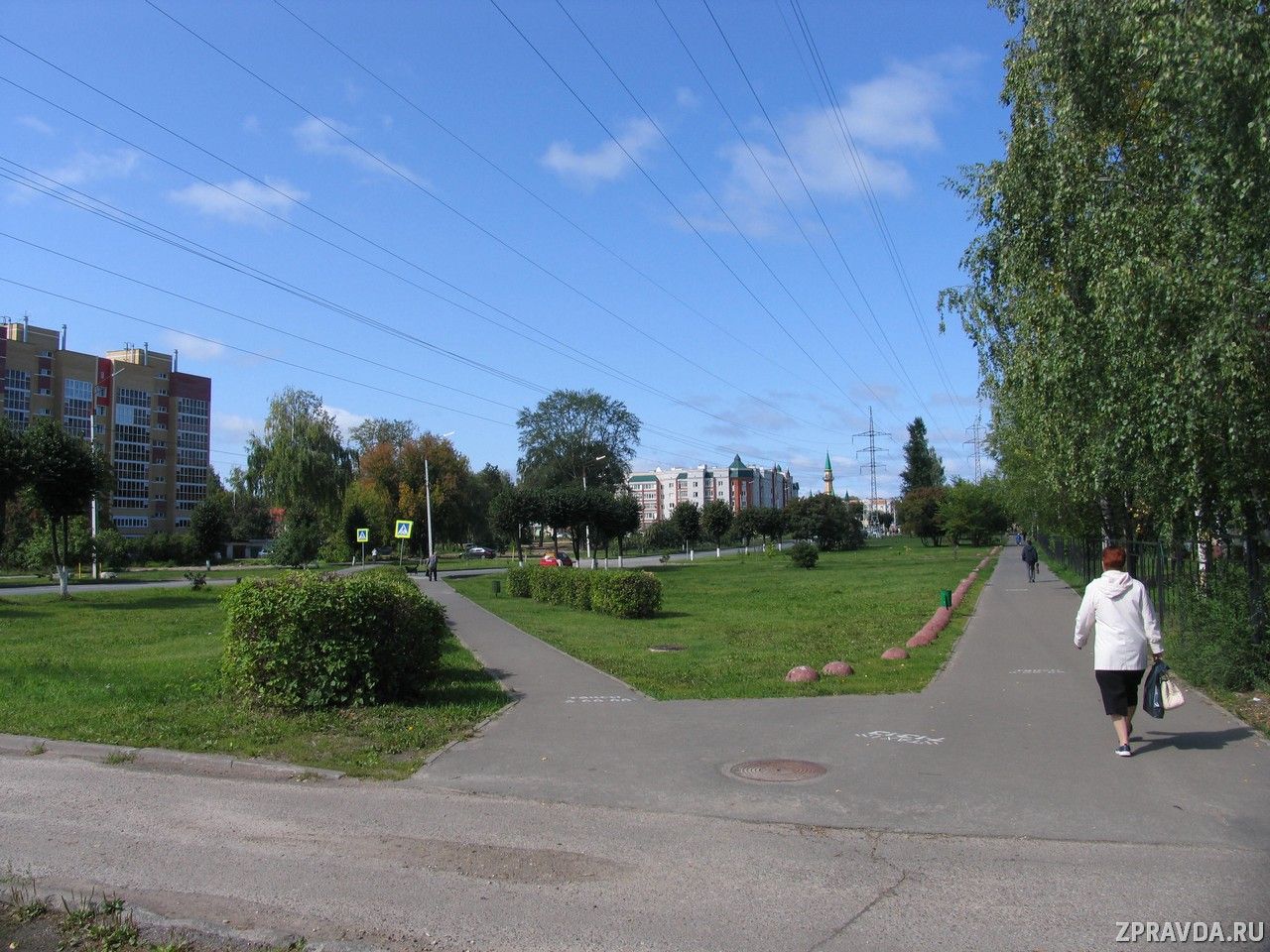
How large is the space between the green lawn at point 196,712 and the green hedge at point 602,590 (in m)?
8.03

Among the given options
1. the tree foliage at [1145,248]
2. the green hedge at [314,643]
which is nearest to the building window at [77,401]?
the green hedge at [314,643]

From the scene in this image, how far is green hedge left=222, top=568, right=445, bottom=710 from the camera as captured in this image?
9.86m

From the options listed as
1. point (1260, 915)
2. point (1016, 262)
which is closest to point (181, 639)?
point (1016, 262)

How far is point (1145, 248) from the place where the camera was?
10.2 meters

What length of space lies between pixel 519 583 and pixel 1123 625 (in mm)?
26915

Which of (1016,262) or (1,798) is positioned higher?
(1016,262)

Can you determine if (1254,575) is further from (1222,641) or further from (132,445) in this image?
(132,445)

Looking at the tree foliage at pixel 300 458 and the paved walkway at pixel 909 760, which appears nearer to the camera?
the paved walkway at pixel 909 760

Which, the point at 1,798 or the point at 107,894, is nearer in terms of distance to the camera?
the point at 107,894

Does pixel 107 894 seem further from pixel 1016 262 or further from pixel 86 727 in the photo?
pixel 1016 262

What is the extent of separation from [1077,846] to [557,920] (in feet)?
10.2

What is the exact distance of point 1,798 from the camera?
6926 millimetres

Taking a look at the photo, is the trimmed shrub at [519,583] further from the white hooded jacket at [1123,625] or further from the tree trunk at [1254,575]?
the white hooded jacket at [1123,625]

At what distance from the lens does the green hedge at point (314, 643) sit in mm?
9859
